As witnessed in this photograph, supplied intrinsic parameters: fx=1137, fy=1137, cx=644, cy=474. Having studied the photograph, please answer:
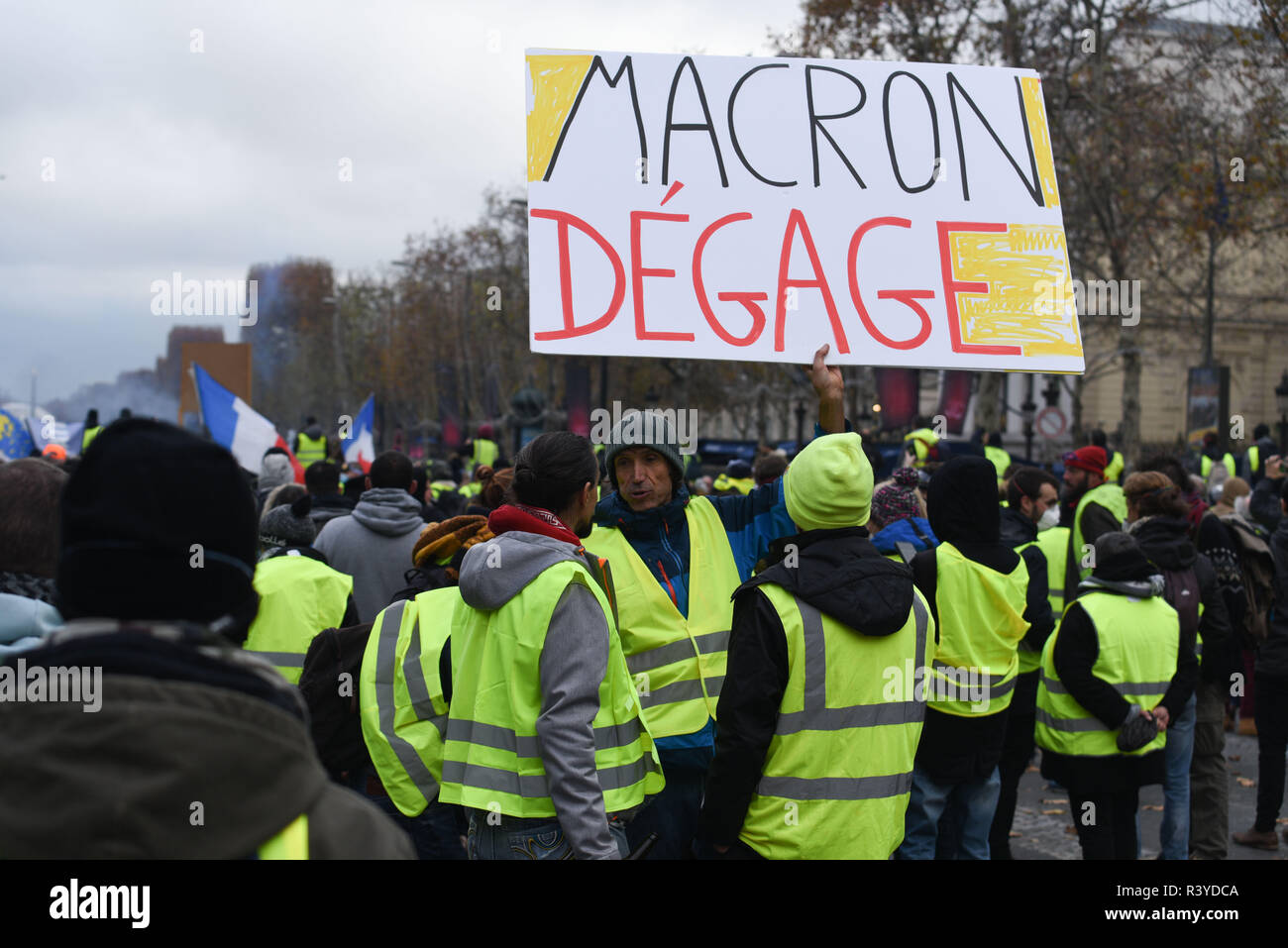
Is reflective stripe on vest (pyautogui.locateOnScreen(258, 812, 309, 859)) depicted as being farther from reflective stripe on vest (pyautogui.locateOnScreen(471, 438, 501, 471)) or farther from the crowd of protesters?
reflective stripe on vest (pyautogui.locateOnScreen(471, 438, 501, 471))

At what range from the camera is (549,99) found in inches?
152

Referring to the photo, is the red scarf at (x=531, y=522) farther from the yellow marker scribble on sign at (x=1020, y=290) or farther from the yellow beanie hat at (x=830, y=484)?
the yellow marker scribble on sign at (x=1020, y=290)

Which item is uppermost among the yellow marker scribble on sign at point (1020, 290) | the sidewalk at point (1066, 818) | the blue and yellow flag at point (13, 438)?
the yellow marker scribble on sign at point (1020, 290)

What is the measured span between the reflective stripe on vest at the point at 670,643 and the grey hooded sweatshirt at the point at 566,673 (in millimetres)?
683

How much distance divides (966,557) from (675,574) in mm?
1299

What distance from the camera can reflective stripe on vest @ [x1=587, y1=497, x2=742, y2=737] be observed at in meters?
3.51

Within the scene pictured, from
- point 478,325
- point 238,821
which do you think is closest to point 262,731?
point 238,821

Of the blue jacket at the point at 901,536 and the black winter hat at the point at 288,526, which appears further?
the blue jacket at the point at 901,536

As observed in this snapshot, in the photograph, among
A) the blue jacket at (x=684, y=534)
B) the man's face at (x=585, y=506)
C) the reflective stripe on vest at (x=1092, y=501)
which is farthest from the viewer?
the reflective stripe on vest at (x=1092, y=501)

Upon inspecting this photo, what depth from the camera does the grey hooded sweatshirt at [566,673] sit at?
2.72 meters

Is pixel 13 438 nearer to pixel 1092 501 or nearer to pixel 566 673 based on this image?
pixel 1092 501

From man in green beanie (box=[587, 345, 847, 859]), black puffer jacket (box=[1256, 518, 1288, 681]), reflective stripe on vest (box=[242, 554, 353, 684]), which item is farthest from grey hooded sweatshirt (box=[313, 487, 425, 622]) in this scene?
black puffer jacket (box=[1256, 518, 1288, 681])

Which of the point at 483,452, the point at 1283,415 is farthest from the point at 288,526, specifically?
the point at 1283,415

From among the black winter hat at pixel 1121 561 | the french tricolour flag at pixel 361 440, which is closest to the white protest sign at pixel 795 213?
the black winter hat at pixel 1121 561
